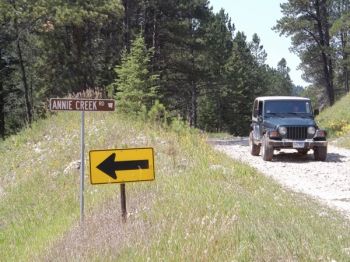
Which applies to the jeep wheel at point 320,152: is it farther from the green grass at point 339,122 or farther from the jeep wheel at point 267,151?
the green grass at point 339,122

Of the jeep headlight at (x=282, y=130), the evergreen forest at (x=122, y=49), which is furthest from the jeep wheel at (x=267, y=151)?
the evergreen forest at (x=122, y=49)

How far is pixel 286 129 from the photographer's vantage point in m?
15.7

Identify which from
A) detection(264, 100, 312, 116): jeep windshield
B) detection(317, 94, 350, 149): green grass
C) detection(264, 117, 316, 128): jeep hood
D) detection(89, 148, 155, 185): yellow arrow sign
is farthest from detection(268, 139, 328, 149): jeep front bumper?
detection(89, 148, 155, 185): yellow arrow sign

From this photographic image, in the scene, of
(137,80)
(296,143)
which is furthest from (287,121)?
(137,80)

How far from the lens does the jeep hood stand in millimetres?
15828

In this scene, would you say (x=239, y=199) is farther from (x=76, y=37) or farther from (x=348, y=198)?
(x=76, y=37)

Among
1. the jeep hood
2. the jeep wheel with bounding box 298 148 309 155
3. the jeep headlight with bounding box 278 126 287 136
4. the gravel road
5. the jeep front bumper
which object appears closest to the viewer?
the gravel road

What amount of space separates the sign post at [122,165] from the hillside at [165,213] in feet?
1.50

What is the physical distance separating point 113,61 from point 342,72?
133ft

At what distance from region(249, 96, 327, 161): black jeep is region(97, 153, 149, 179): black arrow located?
9.28 metres

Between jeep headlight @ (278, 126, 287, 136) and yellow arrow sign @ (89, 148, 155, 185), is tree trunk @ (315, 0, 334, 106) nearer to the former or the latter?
jeep headlight @ (278, 126, 287, 136)

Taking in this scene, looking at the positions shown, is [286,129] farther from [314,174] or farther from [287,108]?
[314,174]

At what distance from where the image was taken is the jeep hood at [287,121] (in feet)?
51.9

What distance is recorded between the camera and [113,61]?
3127cm
